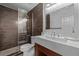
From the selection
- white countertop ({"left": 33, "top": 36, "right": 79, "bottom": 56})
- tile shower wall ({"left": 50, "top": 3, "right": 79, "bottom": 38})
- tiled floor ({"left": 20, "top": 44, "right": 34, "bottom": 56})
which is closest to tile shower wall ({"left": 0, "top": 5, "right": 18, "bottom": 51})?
tiled floor ({"left": 20, "top": 44, "right": 34, "bottom": 56})

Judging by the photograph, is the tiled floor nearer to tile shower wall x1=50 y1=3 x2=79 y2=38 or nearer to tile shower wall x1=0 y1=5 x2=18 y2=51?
tile shower wall x1=0 y1=5 x2=18 y2=51

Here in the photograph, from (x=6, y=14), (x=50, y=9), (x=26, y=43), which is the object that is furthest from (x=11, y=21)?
(x=50, y=9)

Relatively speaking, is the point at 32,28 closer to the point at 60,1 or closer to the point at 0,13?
the point at 60,1

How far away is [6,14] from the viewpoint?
2.62 meters

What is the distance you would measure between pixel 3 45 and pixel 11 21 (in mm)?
802

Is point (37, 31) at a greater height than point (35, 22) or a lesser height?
lesser

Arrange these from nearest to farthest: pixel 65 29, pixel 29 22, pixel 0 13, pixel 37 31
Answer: pixel 65 29 < pixel 29 22 < pixel 37 31 < pixel 0 13

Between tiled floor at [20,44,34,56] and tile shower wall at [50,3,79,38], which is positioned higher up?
tile shower wall at [50,3,79,38]

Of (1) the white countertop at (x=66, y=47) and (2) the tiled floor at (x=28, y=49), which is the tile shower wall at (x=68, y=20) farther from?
(2) the tiled floor at (x=28, y=49)

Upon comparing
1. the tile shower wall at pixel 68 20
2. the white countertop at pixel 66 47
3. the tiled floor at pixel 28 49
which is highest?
the tile shower wall at pixel 68 20

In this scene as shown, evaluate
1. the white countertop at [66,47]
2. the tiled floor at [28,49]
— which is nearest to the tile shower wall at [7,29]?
the tiled floor at [28,49]

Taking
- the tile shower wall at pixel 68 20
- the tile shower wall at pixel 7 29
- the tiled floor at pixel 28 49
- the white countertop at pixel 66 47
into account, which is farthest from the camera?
the tile shower wall at pixel 7 29

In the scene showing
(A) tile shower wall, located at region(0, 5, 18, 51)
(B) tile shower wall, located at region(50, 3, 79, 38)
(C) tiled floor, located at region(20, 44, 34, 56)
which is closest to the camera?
(B) tile shower wall, located at region(50, 3, 79, 38)

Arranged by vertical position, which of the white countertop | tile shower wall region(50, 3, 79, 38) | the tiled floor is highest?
tile shower wall region(50, 3, 79, 38)
